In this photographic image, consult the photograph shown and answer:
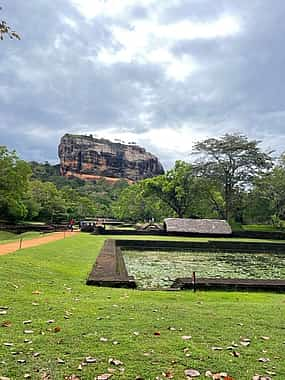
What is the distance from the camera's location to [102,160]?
12094 cm

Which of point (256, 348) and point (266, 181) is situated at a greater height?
point (266, 181)

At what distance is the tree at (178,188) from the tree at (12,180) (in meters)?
16.9

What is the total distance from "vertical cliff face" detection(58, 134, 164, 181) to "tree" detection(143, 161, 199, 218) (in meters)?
67.9

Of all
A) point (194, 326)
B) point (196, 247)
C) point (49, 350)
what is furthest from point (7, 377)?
point (196, 247)

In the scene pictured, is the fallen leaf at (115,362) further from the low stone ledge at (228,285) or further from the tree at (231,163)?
the tree at (231,163)

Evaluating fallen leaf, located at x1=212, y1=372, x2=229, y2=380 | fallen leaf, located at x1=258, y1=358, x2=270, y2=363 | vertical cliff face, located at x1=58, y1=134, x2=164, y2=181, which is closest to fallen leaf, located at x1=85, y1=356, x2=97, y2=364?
fallen leaf, located at x1=212, y1=372, x2=229, y2=380

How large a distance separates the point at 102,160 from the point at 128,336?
118505 millimetres

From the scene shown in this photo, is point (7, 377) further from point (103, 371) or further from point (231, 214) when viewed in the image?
point (231, 214)

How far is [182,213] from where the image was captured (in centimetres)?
4297

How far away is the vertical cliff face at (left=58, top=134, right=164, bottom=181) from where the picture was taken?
115812 millimetres

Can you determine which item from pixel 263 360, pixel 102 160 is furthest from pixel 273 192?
pixel 102 160

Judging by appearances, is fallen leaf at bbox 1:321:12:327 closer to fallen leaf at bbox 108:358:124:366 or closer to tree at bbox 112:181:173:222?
fallen leaf at bbox 108:358:124:366

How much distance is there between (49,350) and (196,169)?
36.2 meters

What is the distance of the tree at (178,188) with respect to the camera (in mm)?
40312
